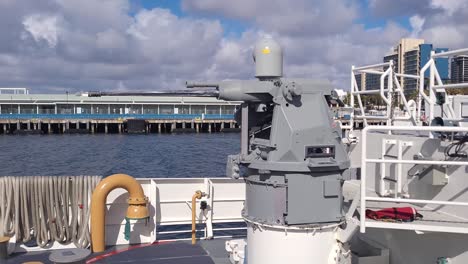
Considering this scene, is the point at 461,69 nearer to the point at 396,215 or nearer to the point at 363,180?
the point at 396,215

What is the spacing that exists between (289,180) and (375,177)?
8.44ft

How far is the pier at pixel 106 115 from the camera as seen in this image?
91.7m

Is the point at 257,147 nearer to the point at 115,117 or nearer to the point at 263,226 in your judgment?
the point at 263,226

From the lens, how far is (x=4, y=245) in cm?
845

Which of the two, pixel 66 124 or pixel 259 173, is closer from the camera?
pixel 259 173

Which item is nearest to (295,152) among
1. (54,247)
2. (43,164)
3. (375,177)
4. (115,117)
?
(375,177)

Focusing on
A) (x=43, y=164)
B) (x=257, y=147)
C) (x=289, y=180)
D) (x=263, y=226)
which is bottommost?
(x=43, y=164)

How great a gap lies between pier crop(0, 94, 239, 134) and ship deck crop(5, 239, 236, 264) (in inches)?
3218

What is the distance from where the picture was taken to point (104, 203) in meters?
8.84

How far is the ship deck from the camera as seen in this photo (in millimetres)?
8523

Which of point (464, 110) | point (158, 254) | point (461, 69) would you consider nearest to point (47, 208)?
point (158, 254)

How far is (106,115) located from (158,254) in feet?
293

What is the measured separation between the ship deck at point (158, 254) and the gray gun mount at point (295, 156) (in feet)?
11.0

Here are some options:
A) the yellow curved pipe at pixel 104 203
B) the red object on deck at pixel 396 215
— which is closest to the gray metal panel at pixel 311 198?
the red object on deck at pixel 396 215
